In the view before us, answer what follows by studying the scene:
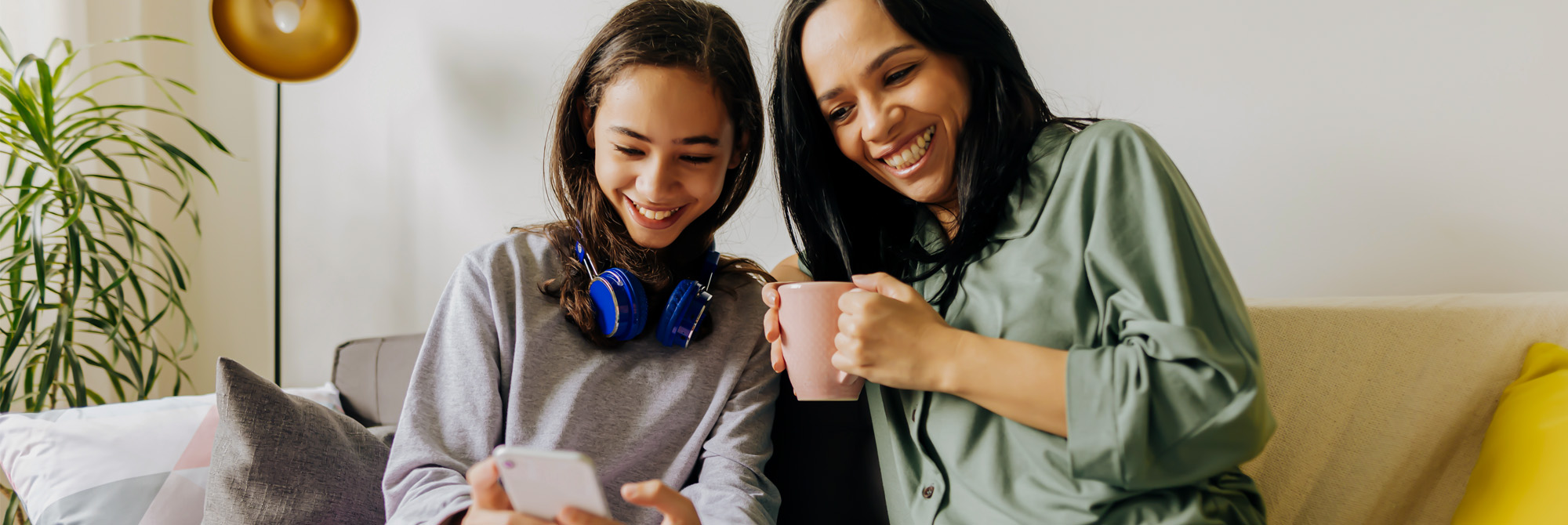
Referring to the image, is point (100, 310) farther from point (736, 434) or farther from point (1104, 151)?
point (1104, 151)

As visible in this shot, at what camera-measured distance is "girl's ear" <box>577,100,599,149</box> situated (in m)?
1.13

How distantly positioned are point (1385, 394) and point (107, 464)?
190 cm

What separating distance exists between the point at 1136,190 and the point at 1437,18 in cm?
72

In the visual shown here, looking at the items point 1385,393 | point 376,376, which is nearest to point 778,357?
point 1385,393

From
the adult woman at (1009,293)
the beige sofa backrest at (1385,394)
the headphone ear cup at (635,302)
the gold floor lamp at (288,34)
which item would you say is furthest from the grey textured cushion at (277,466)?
the beige sofa backrest at (1385,394)

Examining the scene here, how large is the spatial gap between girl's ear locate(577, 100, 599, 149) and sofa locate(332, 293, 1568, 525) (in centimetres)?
96

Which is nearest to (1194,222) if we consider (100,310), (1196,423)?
(1196,423)

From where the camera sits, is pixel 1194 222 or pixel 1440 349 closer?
pixel 1194 222

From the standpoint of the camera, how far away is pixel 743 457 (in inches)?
41.3

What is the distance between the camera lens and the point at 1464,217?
3.73ft

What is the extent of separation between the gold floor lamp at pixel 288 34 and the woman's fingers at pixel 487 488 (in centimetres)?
161

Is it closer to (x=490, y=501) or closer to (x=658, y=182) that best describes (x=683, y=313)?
(x=658, y=182)

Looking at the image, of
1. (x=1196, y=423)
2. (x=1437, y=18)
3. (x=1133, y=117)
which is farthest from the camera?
(x=1133, y=117)

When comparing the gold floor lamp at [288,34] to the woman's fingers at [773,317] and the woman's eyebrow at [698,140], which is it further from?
the woman's fingers at [773,317]
